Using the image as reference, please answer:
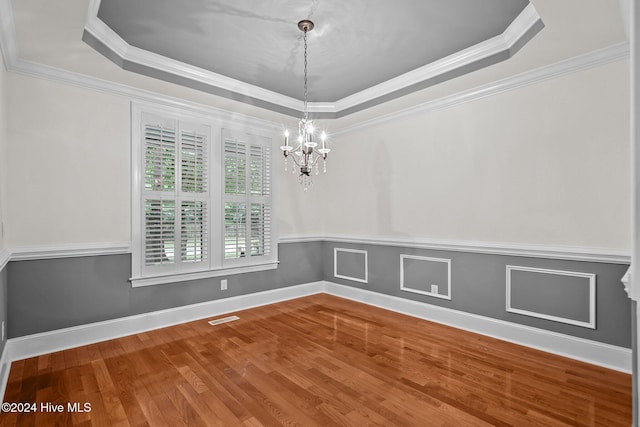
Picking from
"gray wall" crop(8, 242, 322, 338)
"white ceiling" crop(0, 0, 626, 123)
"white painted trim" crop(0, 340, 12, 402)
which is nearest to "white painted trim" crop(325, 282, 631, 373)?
"gray wall" crop(8, 242, 322, 338)

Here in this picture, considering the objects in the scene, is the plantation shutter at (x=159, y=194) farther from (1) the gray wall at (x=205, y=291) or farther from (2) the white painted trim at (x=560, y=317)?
(2) the white painted trim at (x=560, y=317)

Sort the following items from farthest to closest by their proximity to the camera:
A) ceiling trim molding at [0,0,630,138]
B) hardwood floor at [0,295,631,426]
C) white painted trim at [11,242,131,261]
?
white painted trim at [11,242,131,261]
ceiling trim molding at [0,0,630,138]
hardwood floor at [0,295,631,426]

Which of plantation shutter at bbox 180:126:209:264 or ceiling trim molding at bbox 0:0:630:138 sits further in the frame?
plantation shutter at bbox 180:126:209:264

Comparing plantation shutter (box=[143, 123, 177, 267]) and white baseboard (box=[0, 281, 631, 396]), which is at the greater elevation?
plantation shutter (box=[143, 123, 177, 267])

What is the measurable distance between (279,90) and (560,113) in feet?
10.2

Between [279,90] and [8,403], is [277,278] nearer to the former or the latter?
[279,90]

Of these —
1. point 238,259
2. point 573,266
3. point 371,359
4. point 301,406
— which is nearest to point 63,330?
point 238,259

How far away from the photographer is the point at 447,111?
396 centimetres

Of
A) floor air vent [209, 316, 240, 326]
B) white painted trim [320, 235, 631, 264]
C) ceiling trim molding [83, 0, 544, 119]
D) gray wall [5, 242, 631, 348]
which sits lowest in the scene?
floor air vent [209, 316, 240, 326]

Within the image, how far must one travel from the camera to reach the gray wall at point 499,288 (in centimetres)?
284

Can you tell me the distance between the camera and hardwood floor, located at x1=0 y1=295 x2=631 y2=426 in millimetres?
2201

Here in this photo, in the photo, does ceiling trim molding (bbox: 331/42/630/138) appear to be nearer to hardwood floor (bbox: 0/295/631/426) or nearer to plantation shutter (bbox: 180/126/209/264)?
plantation shutter (bbox: 180/126/209/264)

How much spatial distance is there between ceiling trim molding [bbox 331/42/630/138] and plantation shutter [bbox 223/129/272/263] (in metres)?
1.85

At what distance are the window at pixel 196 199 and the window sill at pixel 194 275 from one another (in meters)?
0.01
